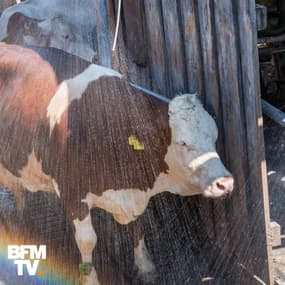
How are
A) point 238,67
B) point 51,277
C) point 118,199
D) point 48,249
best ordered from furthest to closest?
point 48,249 → point 51,277 → point 118,199 → point 238,67

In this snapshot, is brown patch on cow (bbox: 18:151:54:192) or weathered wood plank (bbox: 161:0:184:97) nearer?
weathered wood plank (bbox: 161:0:184:97)

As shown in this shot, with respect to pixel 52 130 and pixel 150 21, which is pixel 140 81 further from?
pixel 52 130

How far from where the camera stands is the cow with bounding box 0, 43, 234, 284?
3.58 metres

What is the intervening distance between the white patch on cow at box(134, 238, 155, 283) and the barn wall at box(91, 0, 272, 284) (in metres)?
0.20

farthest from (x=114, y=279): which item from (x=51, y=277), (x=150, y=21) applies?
(x=150, y=21)

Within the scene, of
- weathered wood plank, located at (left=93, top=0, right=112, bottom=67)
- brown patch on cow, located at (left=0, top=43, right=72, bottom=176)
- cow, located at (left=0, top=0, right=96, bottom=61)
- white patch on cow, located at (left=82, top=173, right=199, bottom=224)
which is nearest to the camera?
white patch on cow, located at (left=82, top=173, right=199, bottom=224)

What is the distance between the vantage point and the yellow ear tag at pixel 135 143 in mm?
3781

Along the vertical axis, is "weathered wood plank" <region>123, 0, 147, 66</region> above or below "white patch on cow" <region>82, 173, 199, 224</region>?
above

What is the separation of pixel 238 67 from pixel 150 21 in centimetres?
94

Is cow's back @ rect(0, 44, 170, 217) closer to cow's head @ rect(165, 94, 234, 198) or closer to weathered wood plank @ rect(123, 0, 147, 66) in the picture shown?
cow's head @ rect(165, 94, 234, 198)

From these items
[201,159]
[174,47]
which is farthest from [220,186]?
[174,47]

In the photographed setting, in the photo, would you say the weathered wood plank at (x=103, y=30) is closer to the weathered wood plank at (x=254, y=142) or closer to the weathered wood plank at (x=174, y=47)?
the weathered wood plank at (x=174, y=47)

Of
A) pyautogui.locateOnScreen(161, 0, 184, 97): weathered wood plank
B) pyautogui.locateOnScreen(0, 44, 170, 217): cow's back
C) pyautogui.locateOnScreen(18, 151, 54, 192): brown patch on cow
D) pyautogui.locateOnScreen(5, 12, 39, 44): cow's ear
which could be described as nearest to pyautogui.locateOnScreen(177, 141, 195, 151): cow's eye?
pyautogui.locateOnScreen(0, 44, 170, 217): cow's back

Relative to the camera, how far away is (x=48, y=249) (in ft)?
15.3
